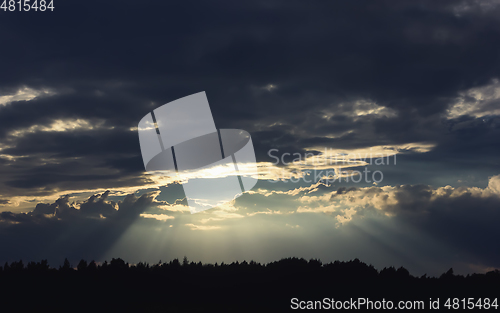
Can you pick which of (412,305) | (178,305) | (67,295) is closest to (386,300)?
(412,305)

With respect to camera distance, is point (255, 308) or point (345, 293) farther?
point (345, 293)

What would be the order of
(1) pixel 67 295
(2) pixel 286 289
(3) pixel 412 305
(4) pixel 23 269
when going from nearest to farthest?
(3) pixel 412 305
(2) pixel 286 289
(1) pixel 67 295
(4) pixel 23 269

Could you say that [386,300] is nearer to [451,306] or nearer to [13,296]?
[451,306]

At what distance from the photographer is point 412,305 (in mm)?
93188

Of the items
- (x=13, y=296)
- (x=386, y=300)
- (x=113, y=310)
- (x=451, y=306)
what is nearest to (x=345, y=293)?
(x=386, y=300)

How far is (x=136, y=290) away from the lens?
4902 inches

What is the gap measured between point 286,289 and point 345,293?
18.7 metres

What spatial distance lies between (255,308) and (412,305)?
43.2m

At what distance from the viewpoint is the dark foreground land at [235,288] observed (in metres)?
101

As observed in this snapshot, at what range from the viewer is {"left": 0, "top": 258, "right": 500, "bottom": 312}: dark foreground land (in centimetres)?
10075

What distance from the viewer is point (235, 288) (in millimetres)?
110188

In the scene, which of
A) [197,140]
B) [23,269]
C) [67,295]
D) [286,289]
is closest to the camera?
[197,140]

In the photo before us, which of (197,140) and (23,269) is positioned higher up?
(197,140)

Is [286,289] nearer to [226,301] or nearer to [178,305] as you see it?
[226,301]
